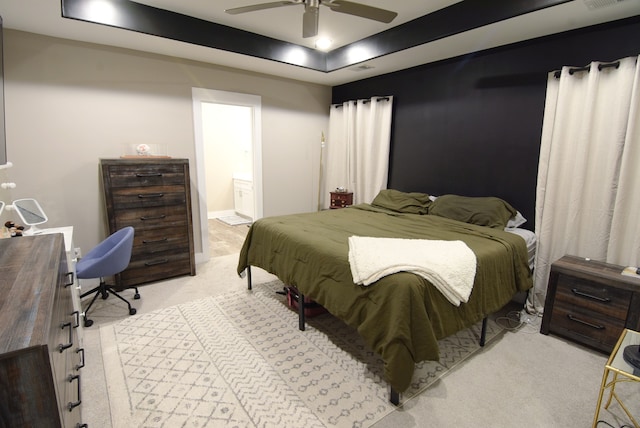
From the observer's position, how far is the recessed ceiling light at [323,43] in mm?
3562

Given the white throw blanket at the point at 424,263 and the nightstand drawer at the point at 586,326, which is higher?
the white throw blanket at the point at 424,263

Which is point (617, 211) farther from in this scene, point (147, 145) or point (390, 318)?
point (147, 145)

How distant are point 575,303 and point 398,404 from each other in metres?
1.62

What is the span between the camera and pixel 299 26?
3.22 metres

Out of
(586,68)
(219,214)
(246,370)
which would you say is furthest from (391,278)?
(219,214)

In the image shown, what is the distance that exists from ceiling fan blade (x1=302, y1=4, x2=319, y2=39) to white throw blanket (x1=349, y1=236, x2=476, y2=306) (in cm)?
159

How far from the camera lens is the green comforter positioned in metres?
1.73

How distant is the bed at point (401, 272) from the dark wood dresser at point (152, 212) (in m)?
0.83

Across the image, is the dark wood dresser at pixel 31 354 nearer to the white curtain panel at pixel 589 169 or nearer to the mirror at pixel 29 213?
the mirror at pixel 29 213

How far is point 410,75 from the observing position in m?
3.95

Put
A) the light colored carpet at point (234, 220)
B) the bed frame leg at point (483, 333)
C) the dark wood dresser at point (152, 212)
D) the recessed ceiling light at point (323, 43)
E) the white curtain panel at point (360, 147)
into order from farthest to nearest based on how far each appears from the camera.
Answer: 1. the light colored carpet at point (234, 220)
2. the white curtain panel at point (360, 147)
3. the recessed ceiling light at point (323, 43)
4. the dark wood dresser at point (152, 212)
5. the bed frame leg at point (483, 333)

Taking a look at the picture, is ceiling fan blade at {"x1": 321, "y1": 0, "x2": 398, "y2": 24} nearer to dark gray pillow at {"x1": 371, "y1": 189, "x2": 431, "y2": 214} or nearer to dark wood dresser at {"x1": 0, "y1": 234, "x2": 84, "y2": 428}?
dark gray pillow at {"x1": 371, "y1": 189, "x2": 431, "y2": 214}

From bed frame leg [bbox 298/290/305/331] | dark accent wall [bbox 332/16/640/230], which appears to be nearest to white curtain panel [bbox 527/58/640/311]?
dark accent wall [bbox 332/16/640/230]

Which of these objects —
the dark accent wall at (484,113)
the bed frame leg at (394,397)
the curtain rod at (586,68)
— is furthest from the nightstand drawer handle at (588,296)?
the curtain rod at (586,68)
